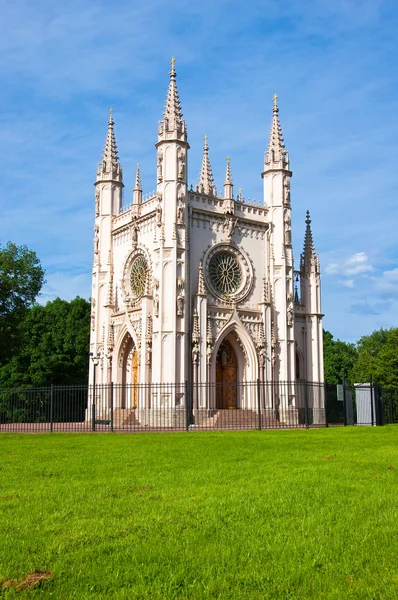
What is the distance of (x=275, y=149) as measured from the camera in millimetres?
45062

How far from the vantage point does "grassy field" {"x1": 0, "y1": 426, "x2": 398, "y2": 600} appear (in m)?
5.40

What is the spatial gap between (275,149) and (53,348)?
23698 millimetres

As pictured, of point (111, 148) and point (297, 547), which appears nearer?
point (297, 547)

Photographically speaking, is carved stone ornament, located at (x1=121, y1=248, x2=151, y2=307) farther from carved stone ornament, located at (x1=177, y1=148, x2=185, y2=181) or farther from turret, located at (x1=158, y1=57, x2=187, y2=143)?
turret, located at (x1=158, y1=57, x2=187, y2=143)

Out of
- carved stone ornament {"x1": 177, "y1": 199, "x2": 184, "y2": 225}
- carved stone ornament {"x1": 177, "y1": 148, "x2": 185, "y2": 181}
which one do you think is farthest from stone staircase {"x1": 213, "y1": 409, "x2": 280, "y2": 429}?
carved stone ornament {"x1": 177, "y1": 148, "x2": 185, "y2": 181}

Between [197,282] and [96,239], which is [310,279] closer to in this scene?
[197,282]

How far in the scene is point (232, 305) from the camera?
133 ft

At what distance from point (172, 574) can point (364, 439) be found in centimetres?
1555

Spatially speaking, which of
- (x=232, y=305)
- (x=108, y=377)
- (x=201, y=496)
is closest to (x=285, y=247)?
(x=232, y=305)

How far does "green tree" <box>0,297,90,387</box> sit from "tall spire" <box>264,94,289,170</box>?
20.4 m

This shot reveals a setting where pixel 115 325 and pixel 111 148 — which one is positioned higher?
pixel 111 148

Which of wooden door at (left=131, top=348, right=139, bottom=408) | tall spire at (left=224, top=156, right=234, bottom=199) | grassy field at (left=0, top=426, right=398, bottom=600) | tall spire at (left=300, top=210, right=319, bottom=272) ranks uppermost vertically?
tall spire at (left=224, top=156, right=234, bottom=199)

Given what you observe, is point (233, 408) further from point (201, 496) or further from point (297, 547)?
point (297, 547)

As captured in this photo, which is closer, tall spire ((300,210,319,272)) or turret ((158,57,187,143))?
turret ((158,57,187,143))
